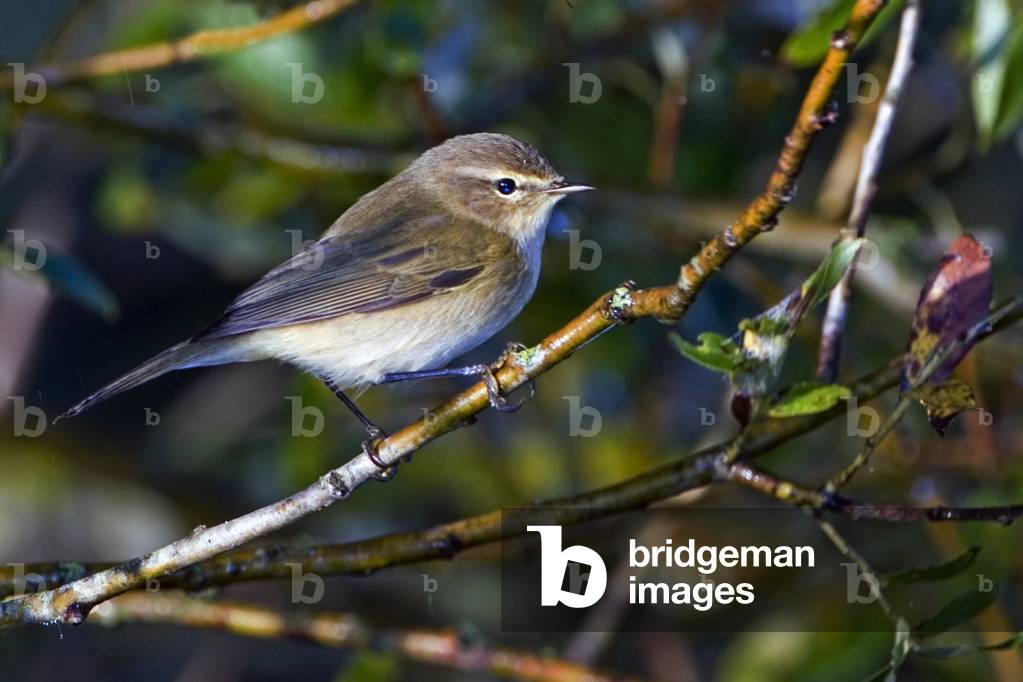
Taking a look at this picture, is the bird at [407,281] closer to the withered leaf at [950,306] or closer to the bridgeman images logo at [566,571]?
the bridgeman images logo at [566,571]

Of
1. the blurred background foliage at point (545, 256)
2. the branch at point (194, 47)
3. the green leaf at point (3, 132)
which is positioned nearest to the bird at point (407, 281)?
the blurred background foliage at point (545, 256)

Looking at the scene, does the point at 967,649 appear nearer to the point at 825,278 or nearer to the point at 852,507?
the point at 852,507

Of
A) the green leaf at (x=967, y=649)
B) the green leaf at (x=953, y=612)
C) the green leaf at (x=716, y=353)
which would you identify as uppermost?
the green leaf at (x=716, y=353)

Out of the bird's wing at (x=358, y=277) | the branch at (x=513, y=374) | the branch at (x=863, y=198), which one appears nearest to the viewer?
the branch at (x=513, y=374)

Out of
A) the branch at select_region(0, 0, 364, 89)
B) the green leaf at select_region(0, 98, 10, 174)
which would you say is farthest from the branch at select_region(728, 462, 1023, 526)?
the green leaf at select_region(0, 98, 10, 174)

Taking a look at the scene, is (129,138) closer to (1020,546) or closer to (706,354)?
(706,354)

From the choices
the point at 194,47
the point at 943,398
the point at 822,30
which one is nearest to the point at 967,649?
the point at 943,398

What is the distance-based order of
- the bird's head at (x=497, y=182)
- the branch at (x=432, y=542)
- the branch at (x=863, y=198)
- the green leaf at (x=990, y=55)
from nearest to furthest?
the branch at (x=432, y=542) → the branch at (x=863, y=198) → the green leaf at (x=990, y=55) → the bird's head at (x=497, y=182)
